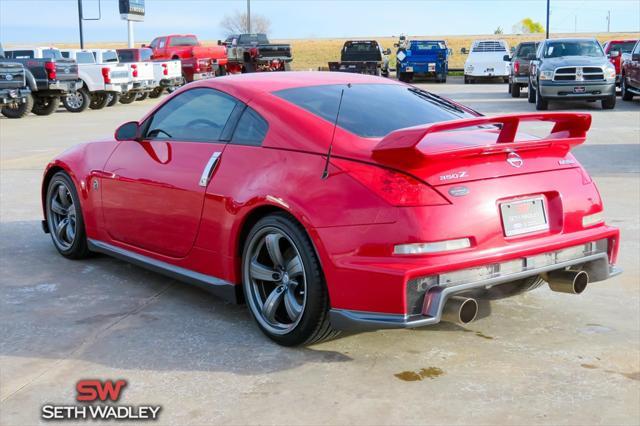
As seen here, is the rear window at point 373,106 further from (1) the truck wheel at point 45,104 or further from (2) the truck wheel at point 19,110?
(1) the truck wheel at point 45,104

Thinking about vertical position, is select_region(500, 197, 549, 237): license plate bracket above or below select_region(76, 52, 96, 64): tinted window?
below

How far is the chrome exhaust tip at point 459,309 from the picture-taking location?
399 centimetres

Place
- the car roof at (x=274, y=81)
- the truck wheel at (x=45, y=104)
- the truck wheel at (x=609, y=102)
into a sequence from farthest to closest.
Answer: the truck wheel at (x=45, y=104) → the truck wheel at (x=609, y=102) → the car roof at (x=274, y=81)

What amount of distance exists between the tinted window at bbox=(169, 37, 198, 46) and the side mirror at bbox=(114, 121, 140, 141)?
3140cm

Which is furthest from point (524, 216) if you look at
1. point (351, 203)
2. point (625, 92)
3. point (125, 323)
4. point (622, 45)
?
point (622, 45)

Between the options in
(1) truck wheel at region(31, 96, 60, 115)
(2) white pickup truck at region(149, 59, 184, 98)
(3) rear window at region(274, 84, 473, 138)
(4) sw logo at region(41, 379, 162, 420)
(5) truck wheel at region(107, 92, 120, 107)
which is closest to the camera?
(4) sw logo at region(41, 379, 162, 420)

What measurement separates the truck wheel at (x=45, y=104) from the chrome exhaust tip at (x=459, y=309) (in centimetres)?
2103

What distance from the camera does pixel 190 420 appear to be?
11.9 ft

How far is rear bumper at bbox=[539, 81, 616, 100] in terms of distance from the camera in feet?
66.0

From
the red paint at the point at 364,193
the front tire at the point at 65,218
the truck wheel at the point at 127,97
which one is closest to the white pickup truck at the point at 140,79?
Result: the truck wheel at the point at 127,97

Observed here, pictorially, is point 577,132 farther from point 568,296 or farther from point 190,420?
point 190,420

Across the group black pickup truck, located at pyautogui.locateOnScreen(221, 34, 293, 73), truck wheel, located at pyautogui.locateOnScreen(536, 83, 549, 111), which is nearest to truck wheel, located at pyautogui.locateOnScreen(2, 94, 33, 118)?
truck wheel, located at pyautogui.locateOnScreen(536, 83, 549, 111)

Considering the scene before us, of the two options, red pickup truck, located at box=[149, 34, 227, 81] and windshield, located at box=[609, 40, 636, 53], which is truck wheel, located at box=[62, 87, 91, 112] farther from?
windshield, located at box=[609, 40, 636, 53]

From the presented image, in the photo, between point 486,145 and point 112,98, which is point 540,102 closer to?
point 112,98
